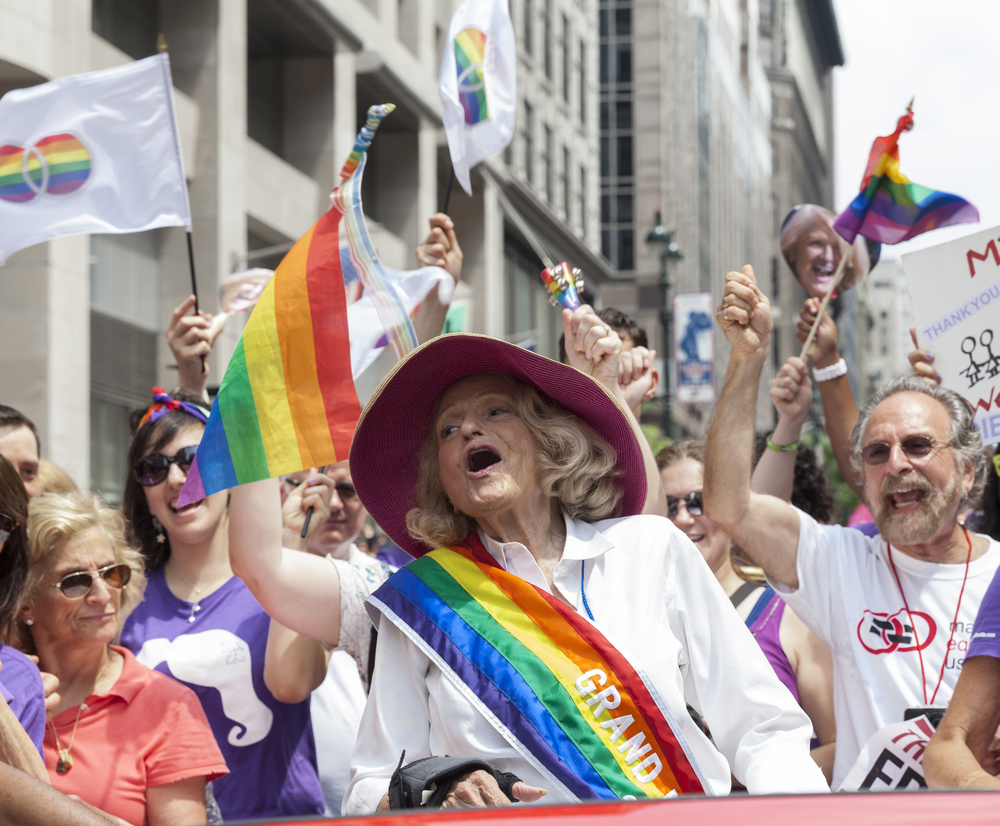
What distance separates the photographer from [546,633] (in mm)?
2793

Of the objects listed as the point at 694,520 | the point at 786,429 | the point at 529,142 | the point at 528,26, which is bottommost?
the point at 694,520

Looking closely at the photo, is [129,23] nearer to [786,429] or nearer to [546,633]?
[786,429]

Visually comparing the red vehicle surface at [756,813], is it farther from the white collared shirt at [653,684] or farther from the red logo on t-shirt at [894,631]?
the red logo on t-shirt at [894,631]

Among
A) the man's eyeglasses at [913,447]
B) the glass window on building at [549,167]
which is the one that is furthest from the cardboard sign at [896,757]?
the glass window on building at [549,167]

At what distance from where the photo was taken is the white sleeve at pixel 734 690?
103 inches

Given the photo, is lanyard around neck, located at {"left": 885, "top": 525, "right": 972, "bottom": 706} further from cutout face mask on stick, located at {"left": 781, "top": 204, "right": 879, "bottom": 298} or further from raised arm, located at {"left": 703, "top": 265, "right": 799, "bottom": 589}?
cutout face mask on stick, located at {"left": 781, "top": 204, "right": 879, "bottom": 298}

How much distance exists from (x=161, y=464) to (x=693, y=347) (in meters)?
25.2

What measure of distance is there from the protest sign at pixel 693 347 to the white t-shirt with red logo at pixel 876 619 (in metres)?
23.3

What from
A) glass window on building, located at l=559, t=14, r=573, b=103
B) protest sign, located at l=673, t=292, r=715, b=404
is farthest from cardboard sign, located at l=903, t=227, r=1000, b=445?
glass window on building, located at l=559, t=14, r=573, b=103

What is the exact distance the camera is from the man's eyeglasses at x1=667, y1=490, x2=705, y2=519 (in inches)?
190

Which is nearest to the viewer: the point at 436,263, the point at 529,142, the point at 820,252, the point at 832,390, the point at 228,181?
the point at 436,263

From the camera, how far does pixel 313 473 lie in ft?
14.8

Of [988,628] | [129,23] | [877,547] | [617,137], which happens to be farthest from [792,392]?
[617,137]

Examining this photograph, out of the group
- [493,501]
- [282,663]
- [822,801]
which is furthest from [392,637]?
[822,801]
